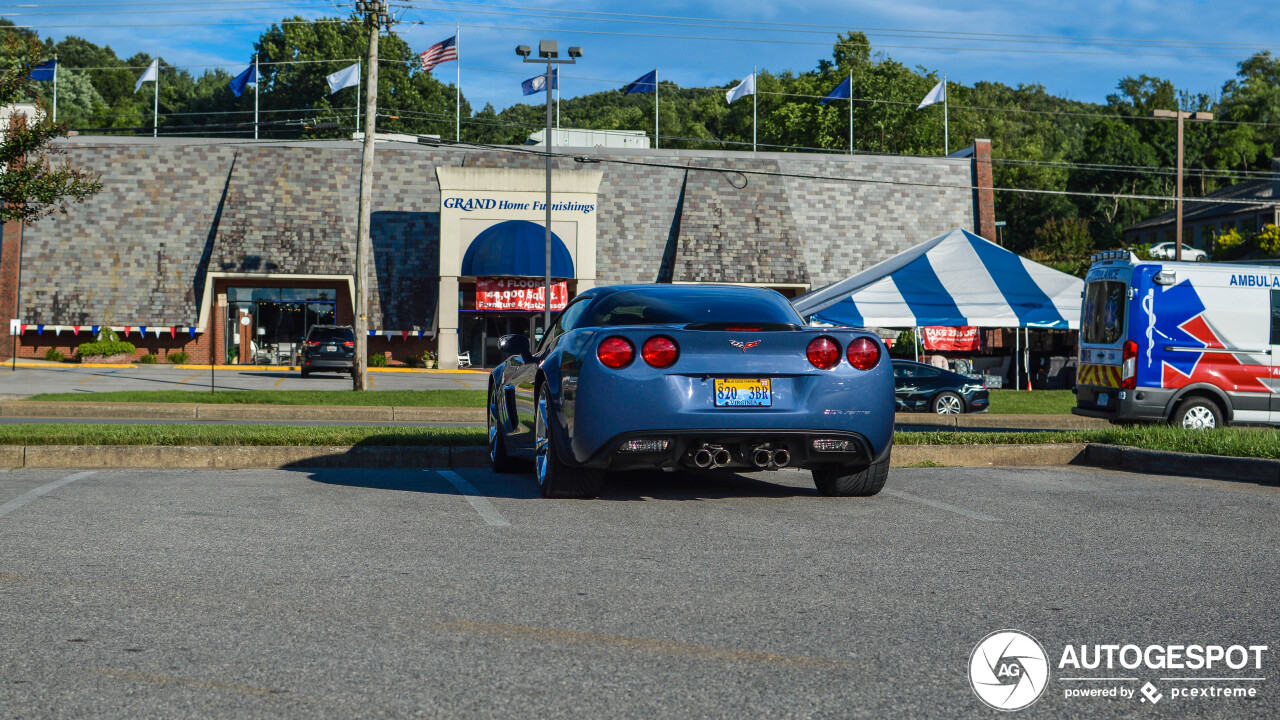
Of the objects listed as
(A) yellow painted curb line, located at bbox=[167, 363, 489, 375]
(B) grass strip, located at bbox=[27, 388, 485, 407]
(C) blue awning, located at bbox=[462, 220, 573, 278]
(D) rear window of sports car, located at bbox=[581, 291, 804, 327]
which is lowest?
(B) grass strip, located at bbox=[27, 388, 485, 407]

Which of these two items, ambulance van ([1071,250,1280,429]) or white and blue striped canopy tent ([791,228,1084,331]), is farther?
white and blue striped canopy tent ([791,228,1084,331])

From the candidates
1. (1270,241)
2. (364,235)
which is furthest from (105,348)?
(1270,241)

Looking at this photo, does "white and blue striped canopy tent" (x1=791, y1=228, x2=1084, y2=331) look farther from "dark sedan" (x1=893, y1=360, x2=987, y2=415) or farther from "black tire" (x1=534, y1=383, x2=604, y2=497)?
"black tire" (x1=534, y1=383, x2=604, y2=497)

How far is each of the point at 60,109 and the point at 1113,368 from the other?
7501cm

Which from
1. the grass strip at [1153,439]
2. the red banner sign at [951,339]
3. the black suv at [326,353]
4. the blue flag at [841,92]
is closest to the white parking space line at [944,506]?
the grass strip at [1153,439]

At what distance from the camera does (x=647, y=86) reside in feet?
137

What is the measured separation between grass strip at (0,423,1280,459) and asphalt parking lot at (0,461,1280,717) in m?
2.38

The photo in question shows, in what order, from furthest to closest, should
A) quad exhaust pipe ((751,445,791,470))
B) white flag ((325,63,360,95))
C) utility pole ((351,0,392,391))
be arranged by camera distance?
white flag ((325,63,360,95))
utility pole ((351,0,392,391))
quad exhaust pipe ((751,445,791,470))

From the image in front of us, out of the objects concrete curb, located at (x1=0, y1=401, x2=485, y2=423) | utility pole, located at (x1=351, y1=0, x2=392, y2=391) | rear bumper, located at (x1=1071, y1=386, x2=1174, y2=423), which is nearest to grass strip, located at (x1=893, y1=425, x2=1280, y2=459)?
rear bumper, located at (x1=1071, y1=386, x2=1174, y2=423)

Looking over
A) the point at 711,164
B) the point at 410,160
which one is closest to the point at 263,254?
the point at 410,160

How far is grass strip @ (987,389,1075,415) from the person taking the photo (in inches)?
853

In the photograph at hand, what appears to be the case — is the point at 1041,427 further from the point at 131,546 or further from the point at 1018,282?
the point at 131,546

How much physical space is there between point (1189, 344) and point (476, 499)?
449 inches

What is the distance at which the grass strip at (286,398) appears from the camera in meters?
21.1
